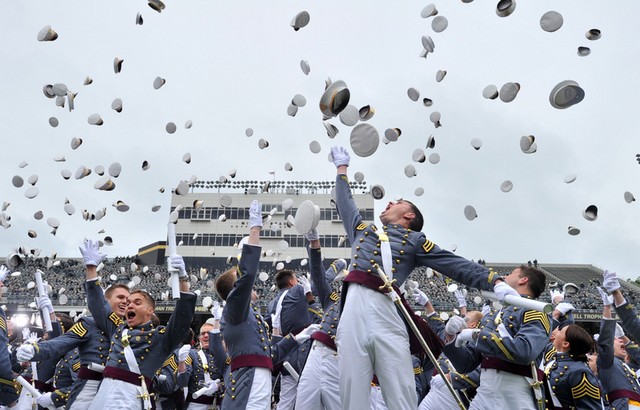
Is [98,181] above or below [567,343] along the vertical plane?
above

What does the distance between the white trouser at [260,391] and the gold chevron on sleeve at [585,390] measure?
10.6 ft

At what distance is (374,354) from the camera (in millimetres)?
4676

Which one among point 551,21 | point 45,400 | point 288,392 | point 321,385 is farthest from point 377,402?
point 551,21

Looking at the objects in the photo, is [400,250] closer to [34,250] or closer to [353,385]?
[353,385]

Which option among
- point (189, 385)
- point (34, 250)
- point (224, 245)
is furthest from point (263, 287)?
point (189, 385)

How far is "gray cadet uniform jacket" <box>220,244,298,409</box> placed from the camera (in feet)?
17.5

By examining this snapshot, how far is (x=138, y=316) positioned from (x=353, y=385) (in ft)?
7.89

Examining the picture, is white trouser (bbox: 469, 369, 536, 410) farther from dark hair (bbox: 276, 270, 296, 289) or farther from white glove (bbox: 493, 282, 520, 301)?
dark hair (bbox: 276, 270, 296, 289)

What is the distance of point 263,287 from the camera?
48.1 metres

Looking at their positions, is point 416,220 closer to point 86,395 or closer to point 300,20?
point 86,395

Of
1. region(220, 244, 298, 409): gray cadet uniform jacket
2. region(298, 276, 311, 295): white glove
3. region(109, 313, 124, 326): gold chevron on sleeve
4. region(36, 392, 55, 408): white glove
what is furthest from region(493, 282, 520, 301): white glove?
region(36, 392, 55, 408): white glove

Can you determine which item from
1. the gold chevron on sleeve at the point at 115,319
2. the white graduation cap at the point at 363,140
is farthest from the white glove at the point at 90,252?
the white graduation cap at the point at 363,140

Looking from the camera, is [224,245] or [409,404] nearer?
[409,404]

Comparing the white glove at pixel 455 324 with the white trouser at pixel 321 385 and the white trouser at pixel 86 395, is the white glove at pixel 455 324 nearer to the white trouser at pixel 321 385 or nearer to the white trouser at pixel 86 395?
the white trouser at pixel 321 385
